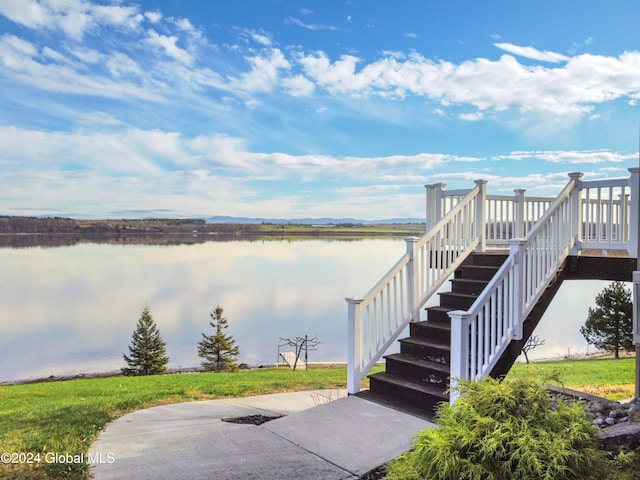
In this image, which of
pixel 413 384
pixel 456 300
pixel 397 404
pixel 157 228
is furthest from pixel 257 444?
pixel 157 228

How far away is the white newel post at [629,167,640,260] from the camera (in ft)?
16.2

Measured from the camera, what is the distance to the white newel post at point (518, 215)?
6410 millimetres

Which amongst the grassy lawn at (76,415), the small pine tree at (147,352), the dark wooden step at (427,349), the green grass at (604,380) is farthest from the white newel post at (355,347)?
the small pine tree at (147,352)

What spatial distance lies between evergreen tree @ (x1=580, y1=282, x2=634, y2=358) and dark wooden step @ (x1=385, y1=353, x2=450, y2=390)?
687 inches

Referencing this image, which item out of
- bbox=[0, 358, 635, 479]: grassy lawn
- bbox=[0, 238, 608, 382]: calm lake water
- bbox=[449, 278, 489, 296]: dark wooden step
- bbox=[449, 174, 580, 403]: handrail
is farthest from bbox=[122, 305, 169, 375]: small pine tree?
bbox=[449, 174, 580, 403]: handrail

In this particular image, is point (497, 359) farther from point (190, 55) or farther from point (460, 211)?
point (190, 55)

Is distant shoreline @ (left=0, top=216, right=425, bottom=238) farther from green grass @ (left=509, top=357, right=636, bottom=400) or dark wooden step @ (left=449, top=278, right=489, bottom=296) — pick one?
dark wooden step @ (left=449, top=278, right=489, bottom=296)

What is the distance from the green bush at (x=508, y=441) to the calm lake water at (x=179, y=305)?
9.48ft

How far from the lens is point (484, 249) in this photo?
19.6 ft

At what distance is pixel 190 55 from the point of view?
15.4 metres

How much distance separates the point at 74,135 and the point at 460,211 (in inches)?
807

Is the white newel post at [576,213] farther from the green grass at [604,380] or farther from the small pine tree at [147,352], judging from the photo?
the small pine tree at [147,352]

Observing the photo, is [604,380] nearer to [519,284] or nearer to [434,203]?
[434,203]

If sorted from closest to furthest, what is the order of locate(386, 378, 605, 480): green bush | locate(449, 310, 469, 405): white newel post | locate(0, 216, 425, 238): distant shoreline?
locate(386, 378, 605, 480): green bush < locate(449, 310, 469, 405): white newel post < locate(0, 216, 425, 238): distant shoreline
